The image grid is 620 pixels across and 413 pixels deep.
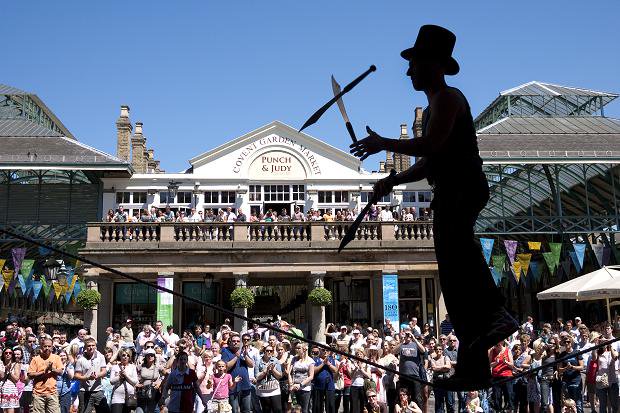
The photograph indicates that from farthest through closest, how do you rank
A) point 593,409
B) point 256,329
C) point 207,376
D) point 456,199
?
point 256,329 → point 593,409 → point 207,376 → point 456,199

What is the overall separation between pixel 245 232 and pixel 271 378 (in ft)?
40.9

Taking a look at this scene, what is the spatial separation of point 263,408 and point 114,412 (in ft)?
7.69

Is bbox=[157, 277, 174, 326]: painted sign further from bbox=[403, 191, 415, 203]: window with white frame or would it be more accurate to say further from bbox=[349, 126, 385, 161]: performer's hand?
bbox=[349, 126, 385, 161]: performer's hand

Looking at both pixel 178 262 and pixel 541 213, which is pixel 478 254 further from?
pixel 541 213

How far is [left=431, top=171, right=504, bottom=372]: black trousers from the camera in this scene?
10.0 ft

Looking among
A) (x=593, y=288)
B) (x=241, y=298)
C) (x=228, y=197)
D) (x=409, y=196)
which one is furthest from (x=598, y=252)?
(x=228, y=197)

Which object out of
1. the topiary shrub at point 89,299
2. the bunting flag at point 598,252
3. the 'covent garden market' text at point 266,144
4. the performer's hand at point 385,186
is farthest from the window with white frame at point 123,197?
the performer's hand at point 385,186

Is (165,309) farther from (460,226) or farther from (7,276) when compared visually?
(460,226)

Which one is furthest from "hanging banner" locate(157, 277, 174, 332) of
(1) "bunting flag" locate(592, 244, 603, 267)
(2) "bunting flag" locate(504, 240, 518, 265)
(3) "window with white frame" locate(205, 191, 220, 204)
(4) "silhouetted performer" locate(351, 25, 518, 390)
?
(4) "silhouetted performer" locate(351, 25, 518, 390)

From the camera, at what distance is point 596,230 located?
89.8ft

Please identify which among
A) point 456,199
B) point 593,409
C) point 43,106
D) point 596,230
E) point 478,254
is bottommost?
point 593,409

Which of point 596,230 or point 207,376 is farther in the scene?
point 596,230

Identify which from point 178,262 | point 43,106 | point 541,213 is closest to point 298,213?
point 178,262

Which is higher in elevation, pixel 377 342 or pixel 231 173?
pixel 231 173
